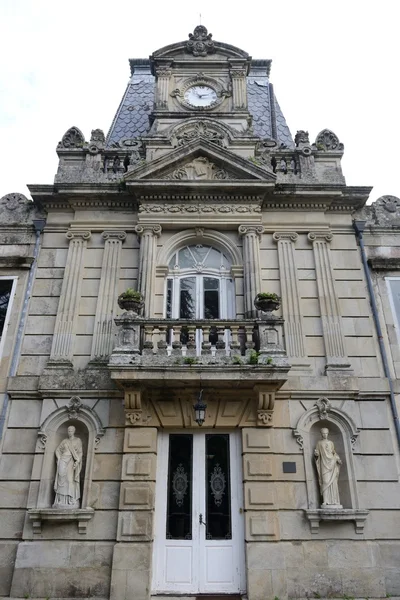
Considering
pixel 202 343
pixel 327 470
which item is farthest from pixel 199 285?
pixel 327 470

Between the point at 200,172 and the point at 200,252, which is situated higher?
the point at 200,172

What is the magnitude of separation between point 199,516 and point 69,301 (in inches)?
227

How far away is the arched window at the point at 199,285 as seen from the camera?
1166cm

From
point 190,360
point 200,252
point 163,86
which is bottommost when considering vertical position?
point 190,360

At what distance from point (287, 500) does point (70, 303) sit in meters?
6.67

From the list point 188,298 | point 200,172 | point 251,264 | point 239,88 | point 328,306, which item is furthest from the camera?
point 239,88

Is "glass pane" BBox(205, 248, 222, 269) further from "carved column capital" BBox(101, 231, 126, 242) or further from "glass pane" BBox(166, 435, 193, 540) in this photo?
"glass pane" BBox(166, 435, 193, 540)

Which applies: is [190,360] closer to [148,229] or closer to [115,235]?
[148,229]

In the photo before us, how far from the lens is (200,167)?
1297 centimetres

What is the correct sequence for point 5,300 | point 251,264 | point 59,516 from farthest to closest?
point 5,300 < point 251,264 < point 59,516

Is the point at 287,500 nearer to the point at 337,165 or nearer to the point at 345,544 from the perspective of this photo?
the point at 345,544

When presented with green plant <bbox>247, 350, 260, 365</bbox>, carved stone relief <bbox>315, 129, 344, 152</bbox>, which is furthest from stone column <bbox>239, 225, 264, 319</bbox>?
carved stone relief <bbox>315, 129, 344, 152</bbox>

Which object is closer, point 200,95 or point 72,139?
point 72,139

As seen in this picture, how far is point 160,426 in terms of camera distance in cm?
1002
